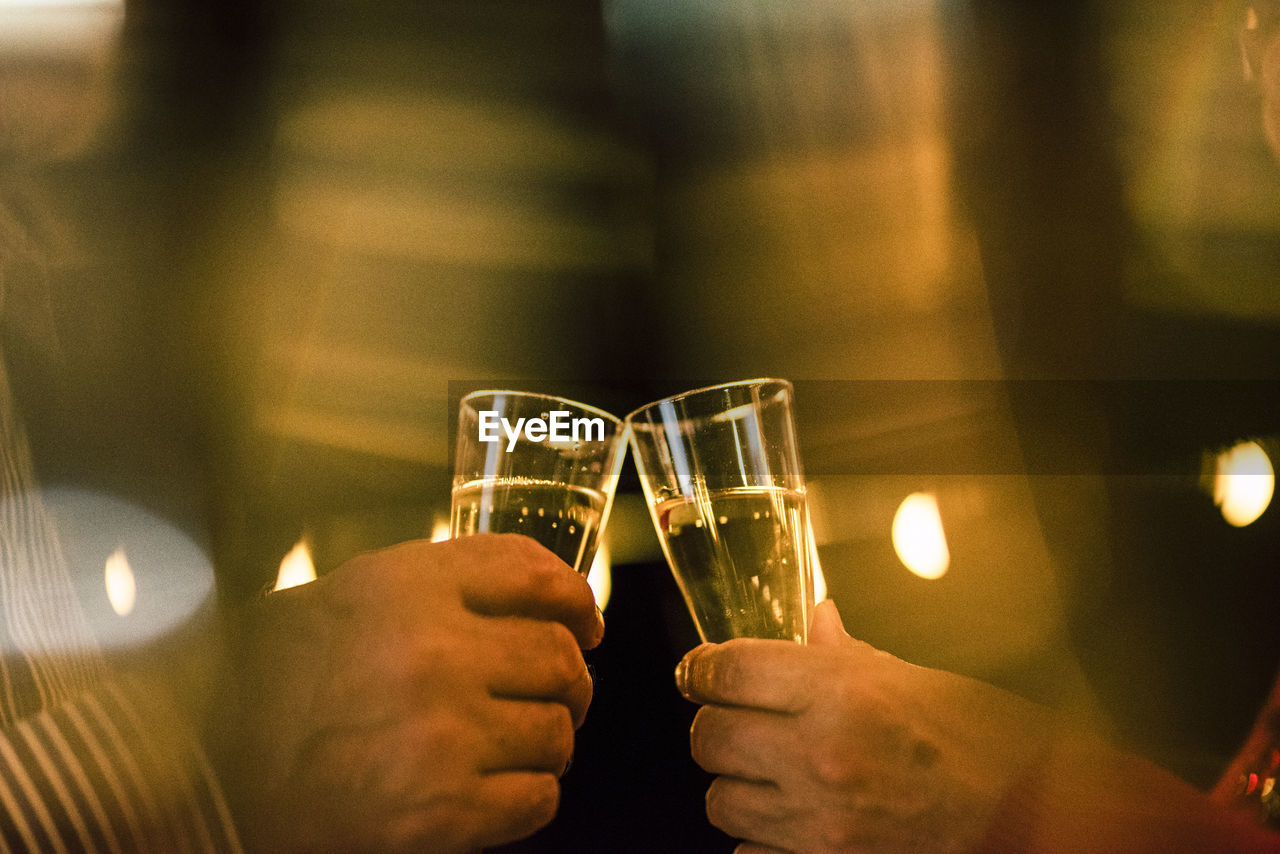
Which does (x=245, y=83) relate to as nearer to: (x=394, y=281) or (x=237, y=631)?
(x=394, y=281)

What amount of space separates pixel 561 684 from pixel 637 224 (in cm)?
275

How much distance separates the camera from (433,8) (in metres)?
3.08

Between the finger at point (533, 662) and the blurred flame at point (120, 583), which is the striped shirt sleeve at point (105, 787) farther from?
the blurred flame at point (120, 583)

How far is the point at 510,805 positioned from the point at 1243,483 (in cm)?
193

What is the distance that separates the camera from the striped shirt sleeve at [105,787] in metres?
→ 0.57

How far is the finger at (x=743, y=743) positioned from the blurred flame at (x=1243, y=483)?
1.57 m

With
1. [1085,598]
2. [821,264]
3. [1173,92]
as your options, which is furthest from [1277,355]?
[821,264]

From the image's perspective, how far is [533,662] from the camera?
2.85 ft

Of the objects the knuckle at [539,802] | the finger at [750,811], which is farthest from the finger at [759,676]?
the knuckle at [539,802]

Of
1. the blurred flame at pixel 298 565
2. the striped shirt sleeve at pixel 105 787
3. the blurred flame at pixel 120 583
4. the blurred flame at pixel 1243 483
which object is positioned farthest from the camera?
the blurred flame at pixel 298 565

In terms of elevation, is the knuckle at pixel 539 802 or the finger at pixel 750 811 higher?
the knuckle at pixel 539 802

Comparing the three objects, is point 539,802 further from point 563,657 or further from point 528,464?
point 528,464

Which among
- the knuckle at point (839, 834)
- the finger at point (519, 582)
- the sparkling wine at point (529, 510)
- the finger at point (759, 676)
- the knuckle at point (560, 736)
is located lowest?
the knuckle at point (839, 834)

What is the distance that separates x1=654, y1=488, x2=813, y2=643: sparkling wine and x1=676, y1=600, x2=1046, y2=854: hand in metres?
0.09
